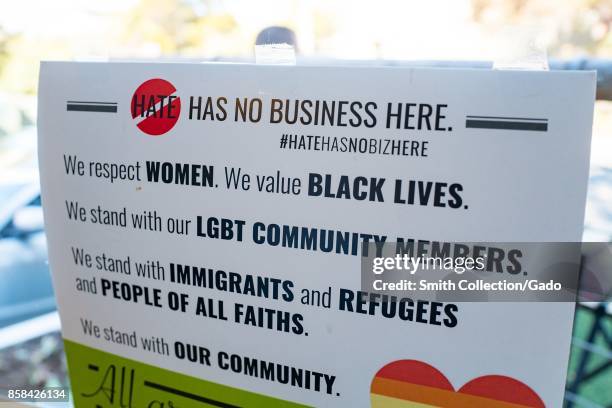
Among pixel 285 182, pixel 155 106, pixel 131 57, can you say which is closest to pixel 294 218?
pixel 285 182

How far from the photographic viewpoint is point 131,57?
116 centimetres

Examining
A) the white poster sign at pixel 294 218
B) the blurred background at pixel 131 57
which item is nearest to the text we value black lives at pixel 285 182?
the white poster sign at pixel 294 218

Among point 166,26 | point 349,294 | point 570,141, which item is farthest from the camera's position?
point 166,26

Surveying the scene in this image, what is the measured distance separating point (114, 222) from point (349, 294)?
1.66 feet

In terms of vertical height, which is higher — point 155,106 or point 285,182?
point 155,106

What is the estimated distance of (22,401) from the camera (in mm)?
1302

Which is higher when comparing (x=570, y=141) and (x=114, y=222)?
(x=570, y=141)

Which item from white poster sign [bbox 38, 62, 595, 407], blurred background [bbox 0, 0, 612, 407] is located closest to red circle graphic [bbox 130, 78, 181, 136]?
white poster sign [bbox 38, 62, 595, 407]

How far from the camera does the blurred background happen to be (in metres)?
1.16

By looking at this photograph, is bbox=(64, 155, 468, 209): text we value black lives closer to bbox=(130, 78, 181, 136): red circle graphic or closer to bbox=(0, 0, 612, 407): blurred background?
bbox=(130, 78, 181, 136): red circle graphic

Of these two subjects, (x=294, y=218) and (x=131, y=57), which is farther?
(x=131, y=57)

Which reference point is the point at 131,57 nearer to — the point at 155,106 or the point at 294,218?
the point at 155,106

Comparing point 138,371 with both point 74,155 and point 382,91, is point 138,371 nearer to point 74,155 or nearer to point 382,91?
point 74,155

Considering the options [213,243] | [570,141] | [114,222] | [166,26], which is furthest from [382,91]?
[166,26]
